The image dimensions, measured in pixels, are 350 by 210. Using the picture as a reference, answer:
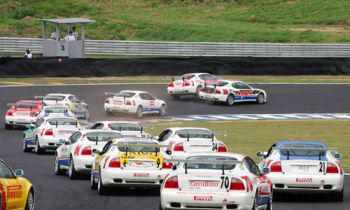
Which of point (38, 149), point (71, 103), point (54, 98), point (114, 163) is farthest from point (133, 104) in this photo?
point (114, 163)

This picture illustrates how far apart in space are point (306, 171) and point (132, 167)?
3.22 metres

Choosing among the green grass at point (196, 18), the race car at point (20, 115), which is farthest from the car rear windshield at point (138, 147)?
the green grass at point (196, 18)

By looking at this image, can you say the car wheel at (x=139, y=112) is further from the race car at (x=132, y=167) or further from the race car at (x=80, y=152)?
the race car at (x=132, y=167)

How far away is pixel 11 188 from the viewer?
52.0 feet

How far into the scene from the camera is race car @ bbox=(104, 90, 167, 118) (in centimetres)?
4772

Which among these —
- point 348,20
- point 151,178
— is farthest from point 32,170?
point 348,20

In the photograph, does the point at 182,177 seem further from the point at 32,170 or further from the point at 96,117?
the point at 96,117

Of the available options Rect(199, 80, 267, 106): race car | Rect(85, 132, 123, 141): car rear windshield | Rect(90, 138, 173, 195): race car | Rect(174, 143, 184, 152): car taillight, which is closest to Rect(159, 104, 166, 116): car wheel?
Rect(199, 80, 267, 106): race car

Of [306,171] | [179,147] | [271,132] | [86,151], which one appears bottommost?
[271,132]

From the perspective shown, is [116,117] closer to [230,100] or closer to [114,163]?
[230,100]

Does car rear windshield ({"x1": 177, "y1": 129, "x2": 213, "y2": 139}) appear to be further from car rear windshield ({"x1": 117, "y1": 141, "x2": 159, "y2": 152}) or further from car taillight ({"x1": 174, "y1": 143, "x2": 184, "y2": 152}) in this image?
car rear windshield ({"x1": 117, "y1": 141, "x2": 159, "y2": 152})

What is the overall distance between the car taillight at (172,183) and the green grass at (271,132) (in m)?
15.0

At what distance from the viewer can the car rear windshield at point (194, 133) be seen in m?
26.6

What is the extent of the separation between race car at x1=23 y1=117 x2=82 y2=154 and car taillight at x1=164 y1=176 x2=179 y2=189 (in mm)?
15563
